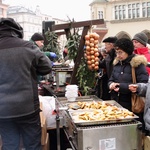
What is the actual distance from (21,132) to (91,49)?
1.51m

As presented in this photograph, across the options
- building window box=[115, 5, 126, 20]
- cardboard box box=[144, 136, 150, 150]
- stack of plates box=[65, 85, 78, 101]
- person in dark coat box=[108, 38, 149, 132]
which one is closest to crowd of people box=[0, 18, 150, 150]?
cardboard box box=[144, 136, 150, 150]

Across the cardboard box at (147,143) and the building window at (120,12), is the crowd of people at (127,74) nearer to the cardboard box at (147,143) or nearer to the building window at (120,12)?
the cardboard box at (147,143)

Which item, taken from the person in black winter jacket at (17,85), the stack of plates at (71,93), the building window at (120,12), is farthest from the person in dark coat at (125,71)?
the building window at (120,12)

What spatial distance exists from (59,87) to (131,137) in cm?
183

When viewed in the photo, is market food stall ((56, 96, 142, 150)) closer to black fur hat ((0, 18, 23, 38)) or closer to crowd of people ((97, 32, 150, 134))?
crowd of people ((97, 32, 150, 134))

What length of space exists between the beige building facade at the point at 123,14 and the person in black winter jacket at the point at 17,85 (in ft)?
82.8

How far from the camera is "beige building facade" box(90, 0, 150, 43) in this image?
2698 cm

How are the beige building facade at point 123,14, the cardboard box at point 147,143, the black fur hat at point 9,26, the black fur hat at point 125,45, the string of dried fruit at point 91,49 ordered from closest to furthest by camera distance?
the cardboard box at point 147,143 < the black fur hat at point 9,26 < the black fur hat at point 125,45 < the string of dried fruit at point 91,49 < the beige building facade at point 123,14

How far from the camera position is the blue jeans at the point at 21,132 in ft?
7.05

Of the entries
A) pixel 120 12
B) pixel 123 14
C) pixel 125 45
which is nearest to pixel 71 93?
pixel 125 45

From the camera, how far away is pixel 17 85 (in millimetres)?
2061

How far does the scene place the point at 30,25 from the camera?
45.6 metres

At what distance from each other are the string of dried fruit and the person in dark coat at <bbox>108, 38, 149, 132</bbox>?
0.53 metres

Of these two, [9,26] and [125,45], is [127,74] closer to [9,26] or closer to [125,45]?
[125,45]
